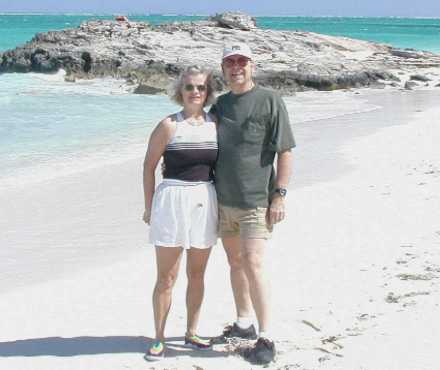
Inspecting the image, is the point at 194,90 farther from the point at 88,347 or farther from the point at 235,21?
the point at 235,21

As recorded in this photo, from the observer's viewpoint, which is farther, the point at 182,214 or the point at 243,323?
the point at 243,323

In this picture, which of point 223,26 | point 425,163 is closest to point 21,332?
point 425,163

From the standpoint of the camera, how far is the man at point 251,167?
15.1 ft

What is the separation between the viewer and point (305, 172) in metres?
11.8

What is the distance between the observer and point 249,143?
4.61 metres

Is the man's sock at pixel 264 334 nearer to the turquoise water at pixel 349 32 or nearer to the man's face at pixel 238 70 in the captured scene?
the man's face at pixel 238 70

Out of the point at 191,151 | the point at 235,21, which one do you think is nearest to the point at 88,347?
the point at 191,151

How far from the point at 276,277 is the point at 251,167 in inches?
82.4

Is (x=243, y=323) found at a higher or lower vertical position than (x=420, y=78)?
higher

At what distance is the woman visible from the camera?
4633 millimetres

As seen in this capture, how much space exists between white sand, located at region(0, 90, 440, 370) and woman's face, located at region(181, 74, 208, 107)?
5.13 feet

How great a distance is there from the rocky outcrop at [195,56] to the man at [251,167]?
2321 centimetres

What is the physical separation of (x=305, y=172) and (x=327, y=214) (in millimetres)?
3120

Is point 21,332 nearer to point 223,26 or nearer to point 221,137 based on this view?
point 221,137
